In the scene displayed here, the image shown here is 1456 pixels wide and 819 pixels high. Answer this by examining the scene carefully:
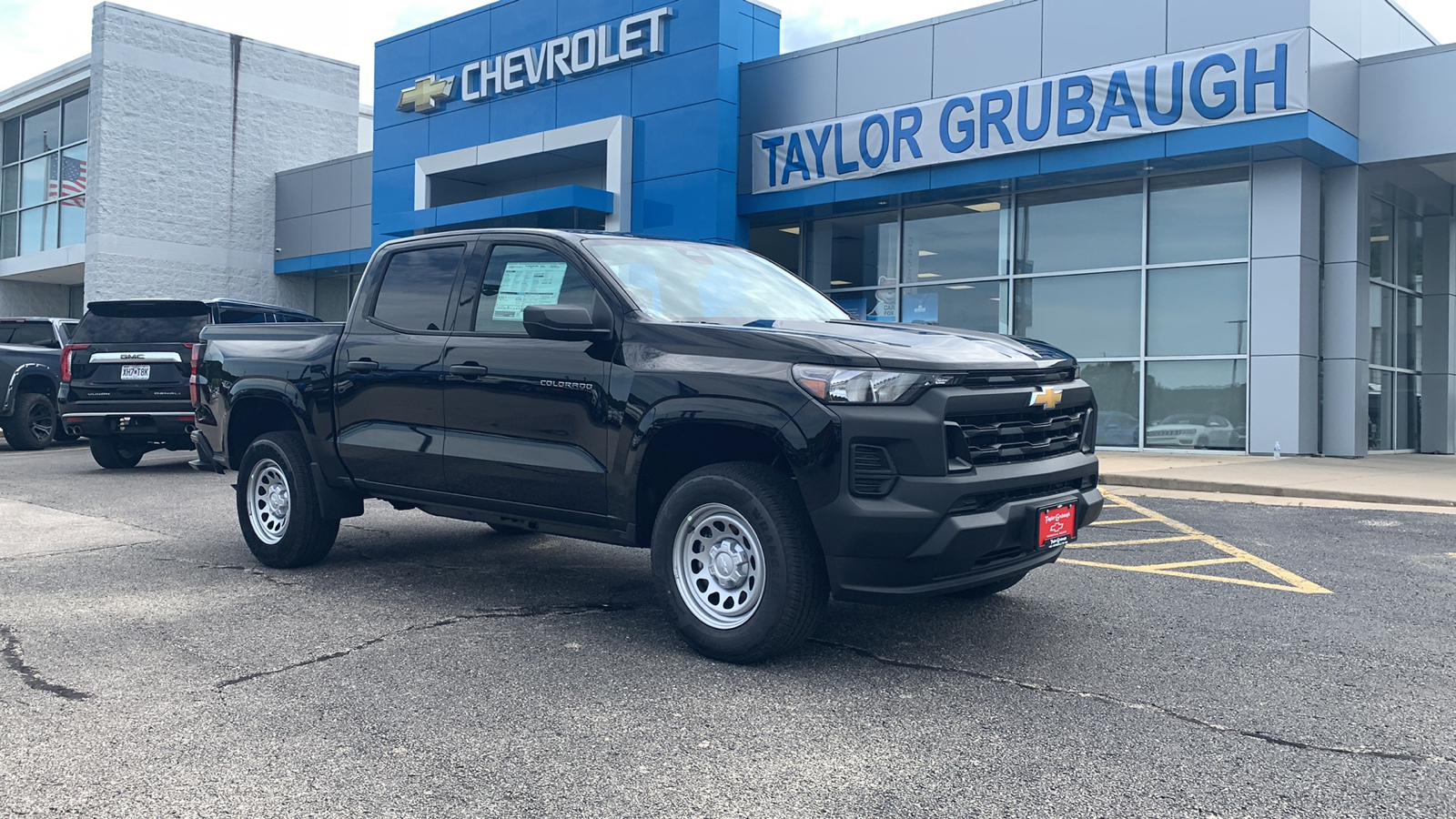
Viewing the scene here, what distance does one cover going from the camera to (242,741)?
365cm

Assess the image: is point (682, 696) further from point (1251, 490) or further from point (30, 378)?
point (30, 378)

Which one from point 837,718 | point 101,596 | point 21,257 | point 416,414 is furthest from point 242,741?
point 21,257

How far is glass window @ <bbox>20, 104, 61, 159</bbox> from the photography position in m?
32.0

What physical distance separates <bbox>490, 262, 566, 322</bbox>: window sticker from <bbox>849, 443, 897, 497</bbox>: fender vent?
6.13 ft

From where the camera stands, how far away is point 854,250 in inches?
773

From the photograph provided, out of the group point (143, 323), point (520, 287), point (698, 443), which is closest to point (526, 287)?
point (520, 287)

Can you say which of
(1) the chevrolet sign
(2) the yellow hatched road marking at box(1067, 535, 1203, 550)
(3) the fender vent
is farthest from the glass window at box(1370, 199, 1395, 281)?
(3) the fender vent

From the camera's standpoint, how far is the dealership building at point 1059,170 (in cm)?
1488

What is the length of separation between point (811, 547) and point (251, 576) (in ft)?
12.0

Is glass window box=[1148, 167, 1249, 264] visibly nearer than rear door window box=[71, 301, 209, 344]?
No

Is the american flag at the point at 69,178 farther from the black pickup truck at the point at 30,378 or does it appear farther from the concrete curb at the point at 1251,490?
the concrete curb at the point at 1251,490

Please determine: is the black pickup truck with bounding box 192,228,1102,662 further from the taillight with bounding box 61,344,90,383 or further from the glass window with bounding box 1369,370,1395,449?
the glass window with bounding box 1369,370,1395,449

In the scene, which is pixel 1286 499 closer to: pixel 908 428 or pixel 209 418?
pixel 908 428

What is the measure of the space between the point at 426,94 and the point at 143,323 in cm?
1160
